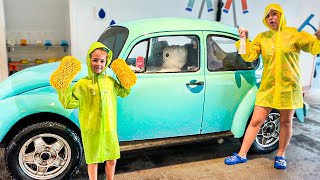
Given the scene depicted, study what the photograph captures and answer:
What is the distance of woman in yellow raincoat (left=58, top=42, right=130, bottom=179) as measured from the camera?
246 centimetres

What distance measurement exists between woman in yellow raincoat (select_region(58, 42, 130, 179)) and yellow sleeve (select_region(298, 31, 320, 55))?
209cm

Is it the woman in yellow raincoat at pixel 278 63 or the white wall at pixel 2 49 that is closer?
the woman in yellow raincoat at pixel 278 63

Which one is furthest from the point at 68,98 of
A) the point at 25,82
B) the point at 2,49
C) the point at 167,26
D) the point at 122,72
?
the point at 2,49

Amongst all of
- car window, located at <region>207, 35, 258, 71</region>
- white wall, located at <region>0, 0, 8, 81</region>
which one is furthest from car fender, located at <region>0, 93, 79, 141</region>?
white wall, located at <region>0, 0, 8, 81</region>

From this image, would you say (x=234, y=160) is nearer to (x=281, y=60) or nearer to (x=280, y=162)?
(x=280, y=162)

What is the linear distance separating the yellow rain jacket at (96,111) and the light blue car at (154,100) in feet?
1.82

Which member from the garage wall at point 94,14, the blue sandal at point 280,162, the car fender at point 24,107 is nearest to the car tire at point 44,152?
the car fender at point 24,107

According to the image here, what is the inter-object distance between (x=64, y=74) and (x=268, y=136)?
2810 millimetres

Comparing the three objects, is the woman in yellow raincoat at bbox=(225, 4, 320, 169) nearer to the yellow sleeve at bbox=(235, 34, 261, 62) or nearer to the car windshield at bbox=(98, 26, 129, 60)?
Answer: the yellow sleeve at bbox=(235, 34, 261, 62)

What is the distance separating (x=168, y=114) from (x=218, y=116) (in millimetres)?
652

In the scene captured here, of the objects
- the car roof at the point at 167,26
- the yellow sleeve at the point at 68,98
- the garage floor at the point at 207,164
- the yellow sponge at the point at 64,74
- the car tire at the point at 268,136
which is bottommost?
the garage floor at the point at 207,164

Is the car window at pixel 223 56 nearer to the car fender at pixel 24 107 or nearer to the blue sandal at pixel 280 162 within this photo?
the blue sandal at pixel 280 162

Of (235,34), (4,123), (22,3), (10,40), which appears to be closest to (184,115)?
(235,34)

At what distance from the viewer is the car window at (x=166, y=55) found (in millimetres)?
3283
